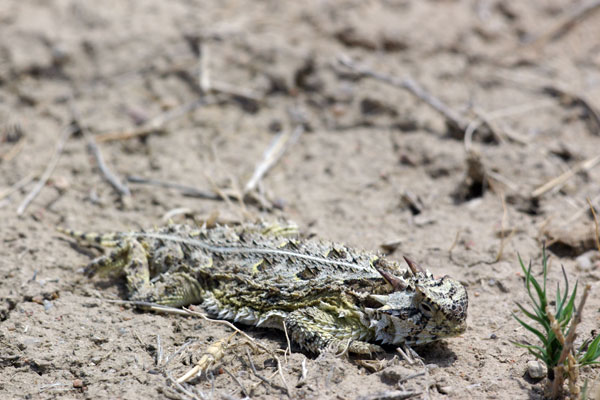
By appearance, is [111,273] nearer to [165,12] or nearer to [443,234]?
[443,234]

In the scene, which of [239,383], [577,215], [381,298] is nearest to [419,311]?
[381,298]

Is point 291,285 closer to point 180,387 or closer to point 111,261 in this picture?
point 180,387

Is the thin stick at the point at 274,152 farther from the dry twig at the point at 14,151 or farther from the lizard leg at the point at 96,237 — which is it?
the dry twig at the point at 14,151

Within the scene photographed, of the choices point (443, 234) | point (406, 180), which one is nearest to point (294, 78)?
point (406, 180)

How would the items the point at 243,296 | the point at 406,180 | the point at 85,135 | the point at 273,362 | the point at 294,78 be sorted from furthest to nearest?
the point at 294,78 < the point at 85,135 < the point at 406,180 < the point at 243,296 < the point at 273,362

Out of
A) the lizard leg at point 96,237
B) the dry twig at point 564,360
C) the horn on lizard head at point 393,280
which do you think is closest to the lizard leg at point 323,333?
the horn on lizard head at point 393,280
